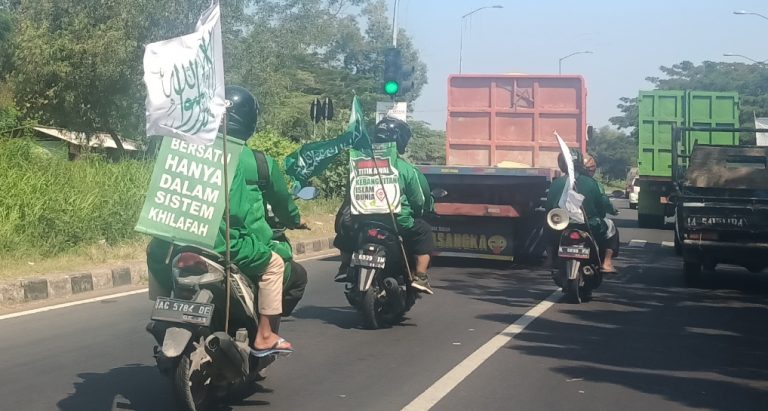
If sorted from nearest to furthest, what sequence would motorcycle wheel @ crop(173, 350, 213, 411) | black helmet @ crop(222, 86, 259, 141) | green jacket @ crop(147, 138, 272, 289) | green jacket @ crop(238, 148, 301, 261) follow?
1. motorcycle wheel @ crop(173, 350, 213, 411)
2. green jacket @ crop(147, 138, 272, 289)
3. green jacket @ crop(238, 148, 301, 261)
4. black helmet @ crop(222, 86, 259, 141)

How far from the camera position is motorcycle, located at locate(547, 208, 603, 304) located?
10281mm

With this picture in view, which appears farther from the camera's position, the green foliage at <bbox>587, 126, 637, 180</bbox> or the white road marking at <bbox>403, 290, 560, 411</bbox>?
the green foliage at <bbox>587, 126, 637, 180</bbox>

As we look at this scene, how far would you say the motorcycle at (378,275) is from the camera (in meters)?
8.16

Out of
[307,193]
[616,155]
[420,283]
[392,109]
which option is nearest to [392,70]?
[392,109]

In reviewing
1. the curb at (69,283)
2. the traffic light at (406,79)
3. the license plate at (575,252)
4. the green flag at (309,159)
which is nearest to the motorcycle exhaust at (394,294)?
the green flag at (309,159)

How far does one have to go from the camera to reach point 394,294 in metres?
8.39

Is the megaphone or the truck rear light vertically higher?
the megaphone

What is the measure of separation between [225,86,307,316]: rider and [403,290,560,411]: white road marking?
1.00 metres

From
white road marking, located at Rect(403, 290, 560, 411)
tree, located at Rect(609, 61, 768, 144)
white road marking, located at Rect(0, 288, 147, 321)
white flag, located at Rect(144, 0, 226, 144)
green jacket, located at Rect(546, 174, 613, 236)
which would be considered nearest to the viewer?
white flag, located at Rect(144, 0, 226, 144)

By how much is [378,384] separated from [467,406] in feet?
→ 2.49

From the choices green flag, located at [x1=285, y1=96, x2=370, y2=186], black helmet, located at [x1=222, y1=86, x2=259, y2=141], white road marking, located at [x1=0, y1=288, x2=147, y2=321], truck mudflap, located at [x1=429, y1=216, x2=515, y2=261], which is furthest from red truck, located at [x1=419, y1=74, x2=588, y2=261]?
black helmet, located at [x1=222, y1=86, x2=259, y2=141]

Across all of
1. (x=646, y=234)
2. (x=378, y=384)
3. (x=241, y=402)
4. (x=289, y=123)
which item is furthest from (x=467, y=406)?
(x=289, y=123)

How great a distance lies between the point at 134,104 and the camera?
27.0 m

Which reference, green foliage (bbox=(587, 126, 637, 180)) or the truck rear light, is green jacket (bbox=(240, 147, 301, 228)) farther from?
green foliage (bbox=(587, 126, 637, 180))
